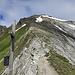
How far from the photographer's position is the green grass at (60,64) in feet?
115

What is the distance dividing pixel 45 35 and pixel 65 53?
3992mm

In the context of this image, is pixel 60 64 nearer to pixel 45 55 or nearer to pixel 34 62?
pixel 45 55

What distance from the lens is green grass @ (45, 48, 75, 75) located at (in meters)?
35.1

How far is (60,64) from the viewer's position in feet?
119

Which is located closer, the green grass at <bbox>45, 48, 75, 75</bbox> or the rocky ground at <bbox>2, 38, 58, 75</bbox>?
the green grass at <bbox>45, 48, 75, 75</bbox>

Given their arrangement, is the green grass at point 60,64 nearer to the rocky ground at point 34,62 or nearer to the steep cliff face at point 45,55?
the steep cliff face at point 45,55

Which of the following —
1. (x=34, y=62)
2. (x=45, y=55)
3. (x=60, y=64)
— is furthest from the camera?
(x=45, y=55)

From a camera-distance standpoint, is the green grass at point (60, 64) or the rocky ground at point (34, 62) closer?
the green grass at point (60, 64)

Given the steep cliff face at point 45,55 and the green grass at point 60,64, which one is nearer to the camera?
the green grass at point 60,64

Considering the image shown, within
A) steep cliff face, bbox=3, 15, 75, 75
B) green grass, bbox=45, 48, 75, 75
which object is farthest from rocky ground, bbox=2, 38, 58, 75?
green grass, bbox=45, 48, 75, 75

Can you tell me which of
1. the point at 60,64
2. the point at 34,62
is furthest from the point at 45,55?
the point at 60,64

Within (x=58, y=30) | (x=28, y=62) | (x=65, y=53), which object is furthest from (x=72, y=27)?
(x=28, y=62)

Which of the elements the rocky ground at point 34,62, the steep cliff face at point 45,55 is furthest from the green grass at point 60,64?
the rocky ground at point 34,62

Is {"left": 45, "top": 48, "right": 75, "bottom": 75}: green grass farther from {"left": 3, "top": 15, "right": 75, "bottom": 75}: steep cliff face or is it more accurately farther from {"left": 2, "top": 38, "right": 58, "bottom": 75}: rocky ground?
{"left": 2, "top": 38, "right": 58, "bottom": 75}: rocky ground
